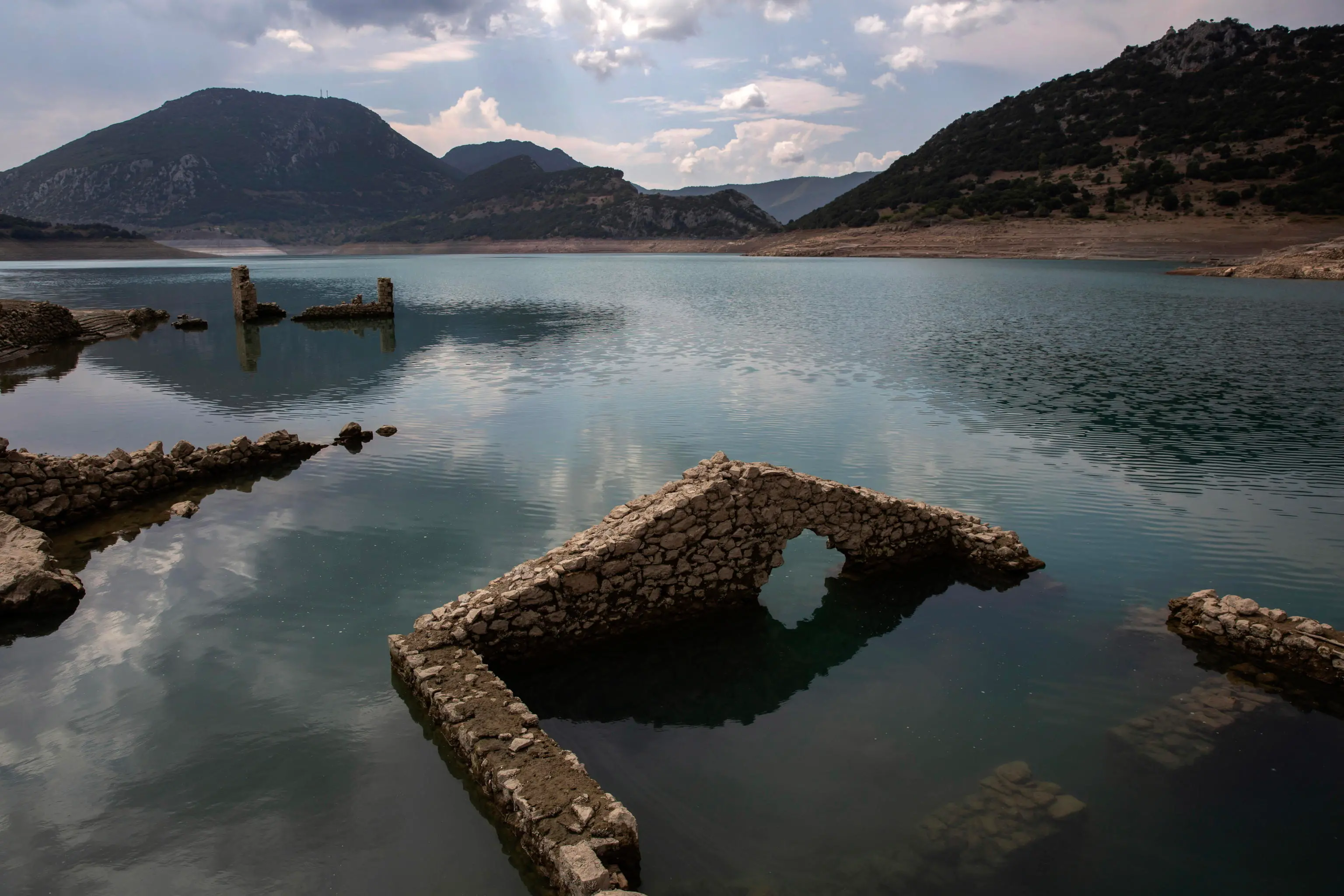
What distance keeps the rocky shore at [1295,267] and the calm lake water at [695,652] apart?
56761 millimetres

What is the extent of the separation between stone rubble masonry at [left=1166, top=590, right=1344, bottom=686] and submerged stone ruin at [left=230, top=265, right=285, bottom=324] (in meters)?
48.2

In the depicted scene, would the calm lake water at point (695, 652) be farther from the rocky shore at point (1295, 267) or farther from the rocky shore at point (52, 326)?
the rocky shore at point (1295, 267)

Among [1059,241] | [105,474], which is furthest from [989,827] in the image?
[1059,241]

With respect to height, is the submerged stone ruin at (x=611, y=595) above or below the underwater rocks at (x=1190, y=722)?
above

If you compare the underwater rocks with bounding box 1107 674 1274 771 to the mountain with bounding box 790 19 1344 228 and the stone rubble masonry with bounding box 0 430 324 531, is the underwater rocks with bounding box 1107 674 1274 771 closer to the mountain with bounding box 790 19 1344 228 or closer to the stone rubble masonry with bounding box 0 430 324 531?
the stone rubble masonry with bounding box 0 430 324 531

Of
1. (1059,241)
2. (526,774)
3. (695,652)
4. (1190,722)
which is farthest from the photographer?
(1059,241)

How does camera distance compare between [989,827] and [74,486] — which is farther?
[74,486]

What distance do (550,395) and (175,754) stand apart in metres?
18.3

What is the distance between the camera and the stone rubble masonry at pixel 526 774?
604 cm

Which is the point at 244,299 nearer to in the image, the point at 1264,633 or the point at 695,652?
the point at 695,652

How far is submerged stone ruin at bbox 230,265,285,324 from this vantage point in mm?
45656

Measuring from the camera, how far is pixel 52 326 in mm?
37688

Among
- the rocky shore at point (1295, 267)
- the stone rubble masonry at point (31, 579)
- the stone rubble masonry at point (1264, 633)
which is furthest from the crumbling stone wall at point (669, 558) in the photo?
the rocky shore at point (1295, 267)

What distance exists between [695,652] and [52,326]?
4182 centimetres
